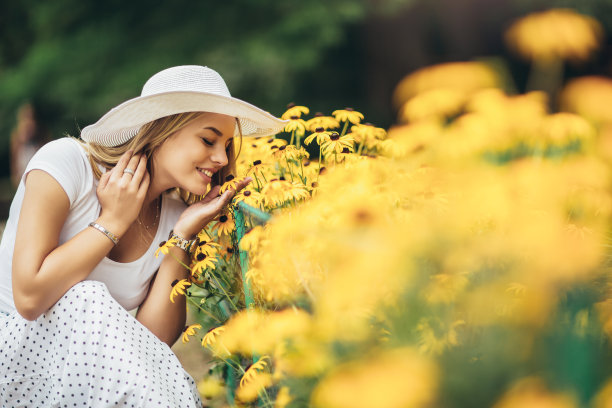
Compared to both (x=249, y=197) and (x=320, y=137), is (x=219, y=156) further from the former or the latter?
(x=320, y=137)

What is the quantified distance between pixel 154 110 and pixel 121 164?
0.21 meters

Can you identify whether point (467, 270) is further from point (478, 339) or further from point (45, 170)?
point (45, 170)

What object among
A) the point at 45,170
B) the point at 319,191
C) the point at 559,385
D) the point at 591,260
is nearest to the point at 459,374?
the point at 559,385

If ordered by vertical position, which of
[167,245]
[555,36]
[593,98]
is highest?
[555,36]

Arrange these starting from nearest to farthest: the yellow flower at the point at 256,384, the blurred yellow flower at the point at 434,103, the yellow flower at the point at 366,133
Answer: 1. the yellow flower at the point at 256,384
2. the blurred yellow flower at the point at 434,103
3. the yellow flower at the point at 366,133

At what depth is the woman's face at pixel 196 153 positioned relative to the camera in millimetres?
2049

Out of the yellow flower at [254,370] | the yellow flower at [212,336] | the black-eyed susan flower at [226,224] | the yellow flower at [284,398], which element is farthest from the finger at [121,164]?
the yellow flower at [284,398]

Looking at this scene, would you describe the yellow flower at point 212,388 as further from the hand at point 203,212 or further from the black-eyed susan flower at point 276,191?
the black-eyed susan flower at point 276,191

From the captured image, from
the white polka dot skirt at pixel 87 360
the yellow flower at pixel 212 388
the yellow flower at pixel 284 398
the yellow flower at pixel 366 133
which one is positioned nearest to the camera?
the yellow flower at pixel 284 398

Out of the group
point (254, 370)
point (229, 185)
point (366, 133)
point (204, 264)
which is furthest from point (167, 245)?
point (366, 133)

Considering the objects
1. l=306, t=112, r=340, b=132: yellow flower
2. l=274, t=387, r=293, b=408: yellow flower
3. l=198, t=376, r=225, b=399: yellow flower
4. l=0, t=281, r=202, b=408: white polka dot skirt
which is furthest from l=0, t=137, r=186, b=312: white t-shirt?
l=274, t=387, r=293, b=408: yellow flower

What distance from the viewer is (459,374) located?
0.86 m

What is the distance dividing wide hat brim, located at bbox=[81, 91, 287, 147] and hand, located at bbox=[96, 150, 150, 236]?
14cm

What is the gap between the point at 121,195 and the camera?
6.53ft
